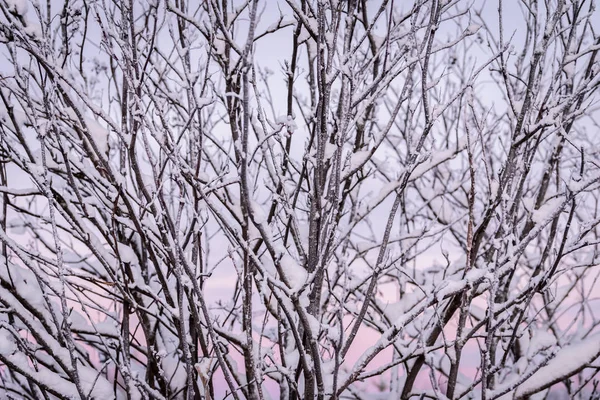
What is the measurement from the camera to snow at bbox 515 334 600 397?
2625 mm

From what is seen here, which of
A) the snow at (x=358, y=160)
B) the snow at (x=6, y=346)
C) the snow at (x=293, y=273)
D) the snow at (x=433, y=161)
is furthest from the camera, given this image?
the snow at (x=433, y=161)

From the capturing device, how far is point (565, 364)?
2.68 meters

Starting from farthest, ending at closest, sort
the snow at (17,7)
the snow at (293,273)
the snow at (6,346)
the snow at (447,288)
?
1. the snow at (17,7)
2. the snow at (6,346)
3. the snow at (447,288)
4. the snow at (293,273)

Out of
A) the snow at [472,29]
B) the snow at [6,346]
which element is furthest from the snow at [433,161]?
the snow at [6,346]

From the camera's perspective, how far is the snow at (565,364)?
262 cm

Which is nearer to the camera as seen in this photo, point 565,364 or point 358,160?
point 565,364

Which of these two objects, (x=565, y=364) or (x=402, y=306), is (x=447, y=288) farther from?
(x=402, y=306)

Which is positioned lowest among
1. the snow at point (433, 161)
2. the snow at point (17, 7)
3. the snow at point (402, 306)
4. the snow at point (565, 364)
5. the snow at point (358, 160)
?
the snow at point (565, 364)


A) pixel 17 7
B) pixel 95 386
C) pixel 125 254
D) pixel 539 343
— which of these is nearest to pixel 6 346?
pixel 95 386

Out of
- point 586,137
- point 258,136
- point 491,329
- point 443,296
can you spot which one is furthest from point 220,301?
point 586,137

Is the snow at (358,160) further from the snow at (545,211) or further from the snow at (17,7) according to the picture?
the snow at (17,7)

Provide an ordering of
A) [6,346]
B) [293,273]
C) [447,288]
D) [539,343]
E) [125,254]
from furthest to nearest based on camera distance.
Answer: [539,343] < [125,254] < [6,346] < [447,288] < [293,273]

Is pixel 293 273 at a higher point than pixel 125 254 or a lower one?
lower

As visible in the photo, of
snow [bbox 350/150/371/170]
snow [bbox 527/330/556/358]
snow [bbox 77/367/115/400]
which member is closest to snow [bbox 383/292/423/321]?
snow [bbox 527/330/556/358]
